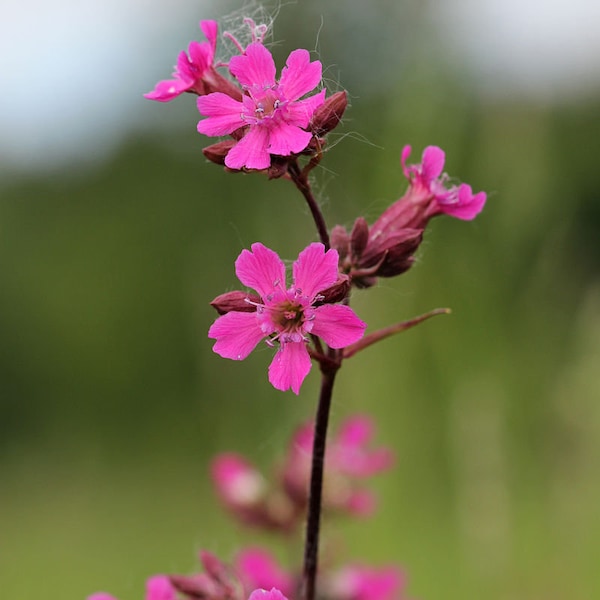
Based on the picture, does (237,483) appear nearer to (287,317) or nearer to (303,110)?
(287,317)

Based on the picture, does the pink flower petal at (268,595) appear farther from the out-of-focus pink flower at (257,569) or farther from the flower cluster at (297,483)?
the flower cluster at (297,483)

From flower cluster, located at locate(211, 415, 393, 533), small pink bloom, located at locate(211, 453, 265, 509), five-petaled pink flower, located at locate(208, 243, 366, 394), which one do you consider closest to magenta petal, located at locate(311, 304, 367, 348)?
five-petaled pink flower, located at locate(208, 243, 366, 394)

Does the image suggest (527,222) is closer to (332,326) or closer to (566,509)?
(566,509)

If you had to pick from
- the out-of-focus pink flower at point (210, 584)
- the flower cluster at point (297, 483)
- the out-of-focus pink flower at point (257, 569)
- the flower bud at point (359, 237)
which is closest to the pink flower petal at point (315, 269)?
the flower bud at point (359, 237)

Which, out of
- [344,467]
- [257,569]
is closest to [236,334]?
[257,569]

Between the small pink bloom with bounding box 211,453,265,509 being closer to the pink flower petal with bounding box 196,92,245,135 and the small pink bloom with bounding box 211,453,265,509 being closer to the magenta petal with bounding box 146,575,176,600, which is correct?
the magenta petal with bounding box 146,575,176,600

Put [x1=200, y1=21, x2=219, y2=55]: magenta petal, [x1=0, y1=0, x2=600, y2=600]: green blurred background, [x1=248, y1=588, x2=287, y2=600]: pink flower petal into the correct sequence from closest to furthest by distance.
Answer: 1. [x1=248, y1=588, x2=287, y2=600]: pink flower petal
2. [x1=200, y1=21, x2=219, y2=55]: magenta petal
3. [x1=0, y1=0, x2=600, y2=600]: green blurred background

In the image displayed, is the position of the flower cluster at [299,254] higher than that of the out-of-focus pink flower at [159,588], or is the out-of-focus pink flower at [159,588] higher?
the flower cluster at [299,254]
